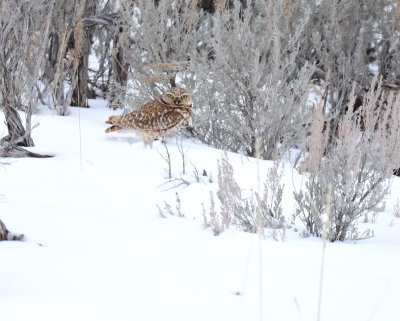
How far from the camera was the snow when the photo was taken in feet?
7.90

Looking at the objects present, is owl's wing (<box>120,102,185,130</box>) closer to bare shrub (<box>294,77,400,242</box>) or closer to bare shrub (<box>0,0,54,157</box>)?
bare shrub (<box>0,0,54,157</box>)

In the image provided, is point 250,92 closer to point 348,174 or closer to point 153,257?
point 348,174

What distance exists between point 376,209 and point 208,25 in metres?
3.92

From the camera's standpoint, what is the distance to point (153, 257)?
3.02 metres

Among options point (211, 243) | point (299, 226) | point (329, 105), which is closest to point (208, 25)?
point (329, 105)

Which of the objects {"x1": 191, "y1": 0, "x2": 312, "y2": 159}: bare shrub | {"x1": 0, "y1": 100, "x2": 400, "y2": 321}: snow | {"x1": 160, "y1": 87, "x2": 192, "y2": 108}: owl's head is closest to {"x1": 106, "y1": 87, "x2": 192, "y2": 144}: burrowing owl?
{"x1": 160, "y1": 87, "x2": 192, "y2": 108}: owl's head

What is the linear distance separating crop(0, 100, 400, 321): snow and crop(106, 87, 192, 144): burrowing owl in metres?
0.34

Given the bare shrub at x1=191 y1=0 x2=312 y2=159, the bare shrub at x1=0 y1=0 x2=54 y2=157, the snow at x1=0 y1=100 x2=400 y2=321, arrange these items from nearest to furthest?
the snow at x1=0 y1=100 x2=400 y2=321 < the bare shrub at x1=0 y1=0 x2=54 y2=157 < the bare shrub at x1=191 y1=0 x2=312 y2=159

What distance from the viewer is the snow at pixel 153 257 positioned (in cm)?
241

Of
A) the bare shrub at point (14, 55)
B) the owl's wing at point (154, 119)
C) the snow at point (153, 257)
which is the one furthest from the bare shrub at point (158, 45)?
the snow at point (153, 257)

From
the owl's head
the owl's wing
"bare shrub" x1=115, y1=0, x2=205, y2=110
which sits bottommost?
the owl's wing

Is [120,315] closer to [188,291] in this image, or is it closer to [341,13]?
[188,291]

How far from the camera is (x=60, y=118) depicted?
6.54 metres

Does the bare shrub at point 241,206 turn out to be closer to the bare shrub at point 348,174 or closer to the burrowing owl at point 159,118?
the bare shrub at point 348,174
